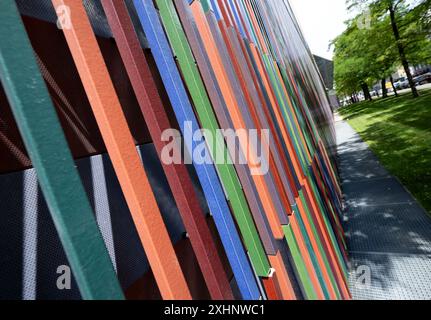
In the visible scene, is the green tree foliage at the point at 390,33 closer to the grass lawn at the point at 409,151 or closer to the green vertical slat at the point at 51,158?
the grass lawn at the point at 409,151

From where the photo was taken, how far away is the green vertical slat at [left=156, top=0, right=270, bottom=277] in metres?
1.48

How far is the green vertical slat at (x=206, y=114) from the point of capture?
4.85 ft

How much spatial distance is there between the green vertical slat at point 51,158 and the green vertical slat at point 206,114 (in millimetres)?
894

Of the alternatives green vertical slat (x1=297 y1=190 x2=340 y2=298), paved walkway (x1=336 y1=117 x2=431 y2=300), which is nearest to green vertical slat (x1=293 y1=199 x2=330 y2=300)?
green vertical slat (x1=297 y1=190 x2=340 y2=298)

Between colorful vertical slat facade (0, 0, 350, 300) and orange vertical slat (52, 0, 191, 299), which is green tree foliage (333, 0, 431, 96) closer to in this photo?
colorful vertical slat facade (0, 0, 350, 300)

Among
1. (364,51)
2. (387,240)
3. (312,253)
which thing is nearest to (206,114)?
(312,253)

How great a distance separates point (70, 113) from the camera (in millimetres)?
1325

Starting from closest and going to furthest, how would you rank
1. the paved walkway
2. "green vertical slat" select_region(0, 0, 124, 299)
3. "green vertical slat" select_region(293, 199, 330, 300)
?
"green vertical slat" select_region(0, 0, 124, 299) → "green vertical slat" select_region(293, 199, 330, 300) → the paved walkway

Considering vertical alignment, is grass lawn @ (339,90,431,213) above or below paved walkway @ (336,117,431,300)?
above

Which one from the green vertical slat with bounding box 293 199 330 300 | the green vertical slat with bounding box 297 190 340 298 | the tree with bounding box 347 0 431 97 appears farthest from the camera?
the tree with bounding box 347 0 431 97

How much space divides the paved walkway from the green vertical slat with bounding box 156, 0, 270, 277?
10.4ft
